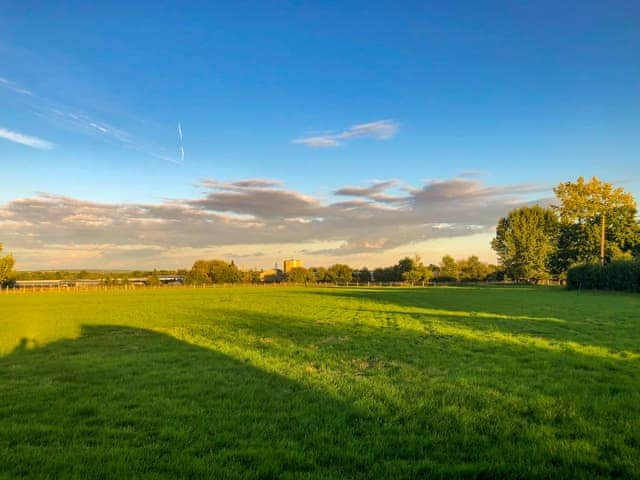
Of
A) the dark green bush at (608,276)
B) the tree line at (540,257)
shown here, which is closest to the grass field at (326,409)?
the dark green bush at (608,276)

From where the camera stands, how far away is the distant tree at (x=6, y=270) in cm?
9586

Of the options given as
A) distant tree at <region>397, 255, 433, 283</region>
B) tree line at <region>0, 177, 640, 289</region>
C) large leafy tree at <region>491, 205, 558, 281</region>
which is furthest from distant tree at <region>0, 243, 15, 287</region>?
large leafy tree at <region>491, 205, 558, 281</region>

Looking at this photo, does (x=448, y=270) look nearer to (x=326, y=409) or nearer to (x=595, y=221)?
(x=595, y=221)

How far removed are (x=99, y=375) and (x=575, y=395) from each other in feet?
31.3

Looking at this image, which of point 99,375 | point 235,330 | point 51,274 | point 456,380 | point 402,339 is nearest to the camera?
point 456,380

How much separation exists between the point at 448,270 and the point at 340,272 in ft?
134

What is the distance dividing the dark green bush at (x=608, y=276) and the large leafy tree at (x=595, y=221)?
6.58 meters

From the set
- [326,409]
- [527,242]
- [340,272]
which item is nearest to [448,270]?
[527,242]

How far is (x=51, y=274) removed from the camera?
149 m

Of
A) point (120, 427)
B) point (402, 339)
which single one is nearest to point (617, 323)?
point (402, 339)

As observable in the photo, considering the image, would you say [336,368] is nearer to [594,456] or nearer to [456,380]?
[456,380]

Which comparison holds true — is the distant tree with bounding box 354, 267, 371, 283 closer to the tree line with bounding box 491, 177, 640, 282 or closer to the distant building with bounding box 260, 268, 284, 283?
the distant building with bounding box 260, 268, 284, 283

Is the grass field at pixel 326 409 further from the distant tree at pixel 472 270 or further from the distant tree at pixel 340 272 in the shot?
the distant tree at pixel 340 272

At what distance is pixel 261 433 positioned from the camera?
5395mm
